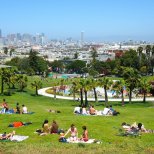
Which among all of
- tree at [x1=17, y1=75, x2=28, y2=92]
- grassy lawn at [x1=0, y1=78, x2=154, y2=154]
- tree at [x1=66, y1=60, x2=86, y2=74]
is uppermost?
grassy lawn at [x1=0, y1=78, x2=154, y2=154]

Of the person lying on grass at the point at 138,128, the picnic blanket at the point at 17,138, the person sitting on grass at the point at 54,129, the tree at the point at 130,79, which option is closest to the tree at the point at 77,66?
the tree at the point at 130,79

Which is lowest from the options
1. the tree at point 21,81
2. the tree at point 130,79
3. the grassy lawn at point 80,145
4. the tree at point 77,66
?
the tree at point 77,66

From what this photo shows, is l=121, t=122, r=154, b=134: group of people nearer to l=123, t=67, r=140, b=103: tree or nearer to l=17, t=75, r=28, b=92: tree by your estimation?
l=123, t=67, r=140, b=103: tree

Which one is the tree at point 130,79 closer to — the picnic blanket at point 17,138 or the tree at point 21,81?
the tree at point 21,81

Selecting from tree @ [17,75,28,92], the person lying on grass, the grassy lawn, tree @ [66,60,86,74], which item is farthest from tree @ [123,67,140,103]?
tree @ [66,60,86,74]

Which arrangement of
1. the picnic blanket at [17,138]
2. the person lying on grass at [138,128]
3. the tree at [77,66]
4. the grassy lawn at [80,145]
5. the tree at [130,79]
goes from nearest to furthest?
the grassy lawn at [80,145] < the picnic blanket at [17,138] < the person lying on grass at [138,128] < the tree at [130,79] < the tree at [77,66]

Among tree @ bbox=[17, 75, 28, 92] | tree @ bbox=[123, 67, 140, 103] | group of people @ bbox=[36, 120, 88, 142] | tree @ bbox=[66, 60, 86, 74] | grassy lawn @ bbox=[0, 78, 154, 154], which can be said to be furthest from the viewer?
tree @ bbox=[66, 60, 86, 74]

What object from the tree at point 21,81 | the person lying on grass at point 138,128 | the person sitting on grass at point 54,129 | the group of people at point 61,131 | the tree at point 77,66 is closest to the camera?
the group of people at point 61,131

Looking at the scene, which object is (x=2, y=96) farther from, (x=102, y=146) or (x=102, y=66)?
(x=102, y=66)

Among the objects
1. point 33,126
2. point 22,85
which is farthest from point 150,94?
point 33,126

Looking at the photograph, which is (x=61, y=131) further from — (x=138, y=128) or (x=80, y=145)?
(x=138, y=128)

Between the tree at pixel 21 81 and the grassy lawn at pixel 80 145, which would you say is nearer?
the grassy lawn at pixel 80 145
